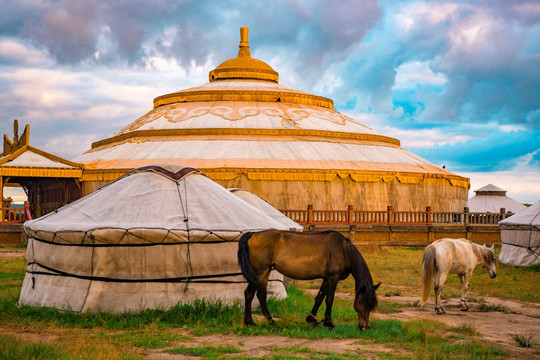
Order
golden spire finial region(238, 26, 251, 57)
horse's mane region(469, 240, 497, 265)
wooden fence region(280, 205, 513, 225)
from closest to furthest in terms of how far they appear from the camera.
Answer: horse's mane region(469, 240, 497, 265) < wooden fence region(280, 205, 513, 225) < golden spire finial region(238, 26, 251, 57)

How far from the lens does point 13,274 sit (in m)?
19.1

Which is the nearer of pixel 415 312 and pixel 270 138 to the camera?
pixel 415 312

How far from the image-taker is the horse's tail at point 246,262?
10680 mm

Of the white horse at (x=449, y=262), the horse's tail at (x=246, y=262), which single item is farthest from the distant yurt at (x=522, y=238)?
the horse's tail at (x=246, y=262)

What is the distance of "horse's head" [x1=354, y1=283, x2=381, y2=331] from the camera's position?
10.7 meters

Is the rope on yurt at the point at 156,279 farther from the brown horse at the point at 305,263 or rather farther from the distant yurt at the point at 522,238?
the distant yurt at the point at 522,238

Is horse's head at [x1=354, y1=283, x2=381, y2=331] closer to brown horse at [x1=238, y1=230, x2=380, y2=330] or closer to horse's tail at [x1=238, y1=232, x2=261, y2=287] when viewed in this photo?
brown horse at [x1=238, y1=230, x2=380, y2=330]

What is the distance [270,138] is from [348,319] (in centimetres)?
2893

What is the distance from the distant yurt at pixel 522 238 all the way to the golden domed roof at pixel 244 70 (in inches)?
1174

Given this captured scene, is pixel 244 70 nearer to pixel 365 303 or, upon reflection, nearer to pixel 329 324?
pixel 329 324

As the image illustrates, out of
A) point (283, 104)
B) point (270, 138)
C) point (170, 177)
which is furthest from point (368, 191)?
point (170, 177)

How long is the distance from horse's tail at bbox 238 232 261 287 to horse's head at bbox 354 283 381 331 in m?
1.65

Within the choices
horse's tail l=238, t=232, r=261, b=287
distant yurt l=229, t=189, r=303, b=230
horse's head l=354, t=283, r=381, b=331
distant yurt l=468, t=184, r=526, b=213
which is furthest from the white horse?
distant yurt l=468, t=184, r=526, b=213

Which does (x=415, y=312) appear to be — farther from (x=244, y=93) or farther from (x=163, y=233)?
(x=244, y=93)
